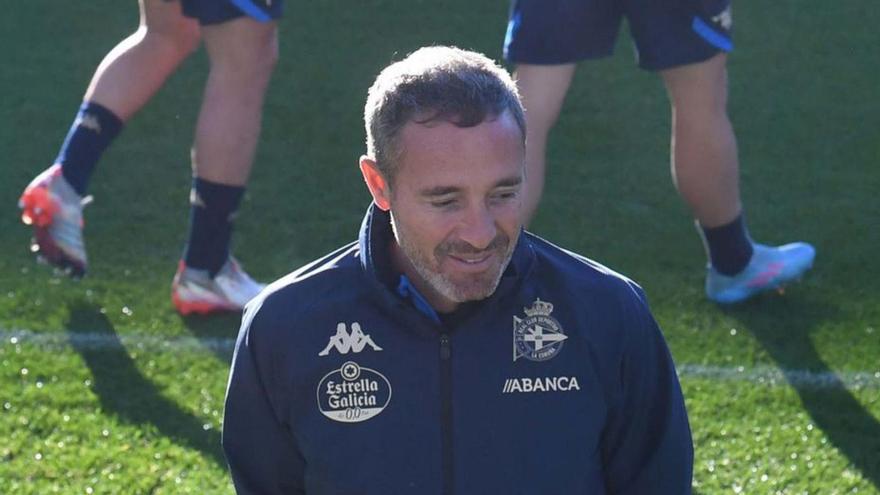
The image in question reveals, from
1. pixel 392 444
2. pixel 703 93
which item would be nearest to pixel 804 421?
pixel 703 93

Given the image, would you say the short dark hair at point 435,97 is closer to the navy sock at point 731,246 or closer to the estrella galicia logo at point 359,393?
the estrella galicia logo at point 359,393

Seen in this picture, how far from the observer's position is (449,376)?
7.25 ft

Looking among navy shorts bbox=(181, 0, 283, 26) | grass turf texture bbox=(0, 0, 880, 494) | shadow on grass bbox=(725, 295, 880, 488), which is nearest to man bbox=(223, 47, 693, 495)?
grass turf texture bbox=(0, 0, 880, 494)

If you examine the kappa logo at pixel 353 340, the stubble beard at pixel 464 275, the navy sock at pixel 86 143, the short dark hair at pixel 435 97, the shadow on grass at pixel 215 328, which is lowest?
the shadow on grass at pixel 215 328

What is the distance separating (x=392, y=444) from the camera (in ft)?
7.29

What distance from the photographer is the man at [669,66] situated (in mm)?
4109

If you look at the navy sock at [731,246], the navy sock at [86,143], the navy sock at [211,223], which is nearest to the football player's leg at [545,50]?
the navy sock at [731,246]

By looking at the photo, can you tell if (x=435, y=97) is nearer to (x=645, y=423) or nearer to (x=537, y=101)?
(x=645, y=423)

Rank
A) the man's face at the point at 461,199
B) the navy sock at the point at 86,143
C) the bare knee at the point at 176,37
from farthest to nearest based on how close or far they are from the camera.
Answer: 1. the bare knee at the point at 176,37
2. the navy sock at the point at 86,143
3. the man's face at the point at 461,199

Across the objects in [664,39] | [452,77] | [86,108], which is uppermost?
[452,77]

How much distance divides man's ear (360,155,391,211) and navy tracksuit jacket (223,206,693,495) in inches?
2.1

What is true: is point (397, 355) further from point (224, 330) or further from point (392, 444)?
point (224, 330)

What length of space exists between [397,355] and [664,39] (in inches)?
84.0

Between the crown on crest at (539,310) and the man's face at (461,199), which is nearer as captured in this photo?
the man's face at (461,199)
